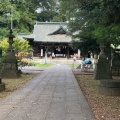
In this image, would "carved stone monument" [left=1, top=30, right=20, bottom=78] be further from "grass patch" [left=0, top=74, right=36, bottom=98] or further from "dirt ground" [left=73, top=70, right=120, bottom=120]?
"dirt ground" [left=73, top=70, right=120, bottom=120]

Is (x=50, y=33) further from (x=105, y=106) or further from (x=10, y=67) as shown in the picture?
(x=105, y=106)

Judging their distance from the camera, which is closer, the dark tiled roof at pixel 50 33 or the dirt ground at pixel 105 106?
the dirt ground at pixel 105 106

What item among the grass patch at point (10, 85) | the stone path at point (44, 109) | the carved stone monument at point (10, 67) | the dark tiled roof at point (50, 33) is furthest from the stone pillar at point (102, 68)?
the dark tiled roof at point (50, 33)

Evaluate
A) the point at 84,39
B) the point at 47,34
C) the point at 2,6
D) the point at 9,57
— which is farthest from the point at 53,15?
the point at 9,57

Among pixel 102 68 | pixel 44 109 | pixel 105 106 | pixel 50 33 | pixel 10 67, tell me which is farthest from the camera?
pixel 50 33

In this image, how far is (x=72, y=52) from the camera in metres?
58.9

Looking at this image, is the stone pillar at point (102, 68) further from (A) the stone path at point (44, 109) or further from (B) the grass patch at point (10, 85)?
(A) the stone path at point (44, 109)

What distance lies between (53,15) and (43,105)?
68826 millimetres

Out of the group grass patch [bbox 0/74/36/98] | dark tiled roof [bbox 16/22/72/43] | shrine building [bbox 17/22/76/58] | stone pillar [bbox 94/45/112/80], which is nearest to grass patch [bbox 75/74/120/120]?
grass patch [bbox 0/74/36/98]

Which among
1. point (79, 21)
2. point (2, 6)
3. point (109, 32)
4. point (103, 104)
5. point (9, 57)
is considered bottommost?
point (103, 104)

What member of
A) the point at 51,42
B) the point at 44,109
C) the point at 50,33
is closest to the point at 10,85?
the point at 44,109

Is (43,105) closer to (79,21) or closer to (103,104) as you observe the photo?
(103,104)

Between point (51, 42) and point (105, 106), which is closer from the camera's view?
point (105, 106)

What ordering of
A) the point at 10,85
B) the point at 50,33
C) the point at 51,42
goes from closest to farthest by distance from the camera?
the point at 10,85
the point at 51,42
the point at 50,33
